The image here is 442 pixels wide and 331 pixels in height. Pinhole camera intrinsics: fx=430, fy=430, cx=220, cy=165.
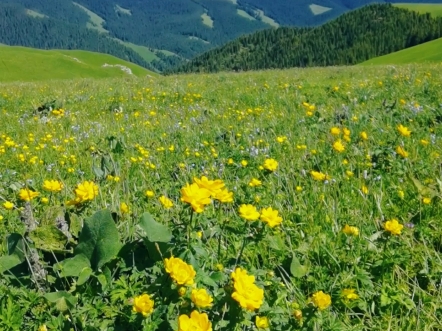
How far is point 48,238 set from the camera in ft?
8.09

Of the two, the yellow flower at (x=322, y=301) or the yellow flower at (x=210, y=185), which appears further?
the yellow flower at (x=210, y=185)

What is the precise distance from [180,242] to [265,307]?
57 cm

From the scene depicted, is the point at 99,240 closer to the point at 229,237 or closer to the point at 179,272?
the point at 179,272

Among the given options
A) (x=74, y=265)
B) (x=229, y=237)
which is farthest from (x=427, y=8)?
(x=74, y=265)

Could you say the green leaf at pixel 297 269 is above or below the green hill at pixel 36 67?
below

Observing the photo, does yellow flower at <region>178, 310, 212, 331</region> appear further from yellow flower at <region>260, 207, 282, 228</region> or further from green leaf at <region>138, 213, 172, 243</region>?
yellow flower at <region>260, 207, 282, 228</region>

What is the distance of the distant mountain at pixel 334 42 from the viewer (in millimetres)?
144000

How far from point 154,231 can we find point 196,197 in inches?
17.4

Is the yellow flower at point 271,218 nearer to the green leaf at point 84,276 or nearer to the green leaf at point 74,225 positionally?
the green leaf at point 84,276

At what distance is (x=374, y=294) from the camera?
244 centimetres

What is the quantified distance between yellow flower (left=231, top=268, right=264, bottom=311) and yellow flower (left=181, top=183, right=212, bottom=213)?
0.40 metres

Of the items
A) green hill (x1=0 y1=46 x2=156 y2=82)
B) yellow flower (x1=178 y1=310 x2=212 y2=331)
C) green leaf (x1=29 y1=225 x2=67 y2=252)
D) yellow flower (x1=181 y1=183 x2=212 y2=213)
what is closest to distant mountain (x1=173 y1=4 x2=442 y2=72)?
green hill (x1=0 y1=46 x2=156 y2=82)

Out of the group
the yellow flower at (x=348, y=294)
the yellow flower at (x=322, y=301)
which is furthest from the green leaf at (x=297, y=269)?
the yellow flower at (x=322, y=301)

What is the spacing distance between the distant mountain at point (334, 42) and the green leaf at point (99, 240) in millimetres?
133361
